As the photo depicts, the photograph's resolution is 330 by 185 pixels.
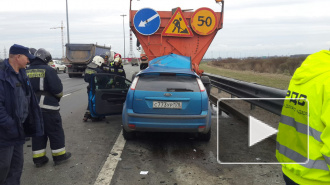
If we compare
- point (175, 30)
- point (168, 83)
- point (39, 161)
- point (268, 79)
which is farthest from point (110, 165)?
point (268, 79)

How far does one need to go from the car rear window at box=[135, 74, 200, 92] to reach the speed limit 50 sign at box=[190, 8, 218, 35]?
12.4ft

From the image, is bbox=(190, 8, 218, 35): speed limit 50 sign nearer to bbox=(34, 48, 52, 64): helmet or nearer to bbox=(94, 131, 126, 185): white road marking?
bbox=(94, 131, 126, 185): white road marking

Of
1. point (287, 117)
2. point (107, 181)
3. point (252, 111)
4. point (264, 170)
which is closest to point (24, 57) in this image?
point (107, 181)

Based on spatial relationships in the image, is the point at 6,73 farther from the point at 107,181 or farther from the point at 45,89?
the point at 107,181

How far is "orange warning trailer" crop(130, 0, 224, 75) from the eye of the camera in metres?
8.65

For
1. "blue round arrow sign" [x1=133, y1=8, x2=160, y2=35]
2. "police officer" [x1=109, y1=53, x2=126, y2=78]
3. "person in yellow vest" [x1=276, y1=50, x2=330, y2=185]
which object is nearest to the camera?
"person in yellow vest" [x1=276, y1=50, x2=330, y2=185]

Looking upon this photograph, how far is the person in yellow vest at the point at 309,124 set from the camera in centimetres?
158

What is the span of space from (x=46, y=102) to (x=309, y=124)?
385 cm

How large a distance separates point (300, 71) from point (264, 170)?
2800 mm

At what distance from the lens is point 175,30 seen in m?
8.67

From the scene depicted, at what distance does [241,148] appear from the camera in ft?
17.0

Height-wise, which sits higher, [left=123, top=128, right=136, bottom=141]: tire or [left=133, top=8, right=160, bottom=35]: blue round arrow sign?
[left=133, top=8, right=160, bottom=35]: blue round arrow sign
